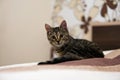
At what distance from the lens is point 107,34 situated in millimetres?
2559

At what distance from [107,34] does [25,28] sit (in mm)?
946

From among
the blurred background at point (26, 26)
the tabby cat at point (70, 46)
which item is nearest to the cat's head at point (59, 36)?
the tabby cat at point (70, 46)

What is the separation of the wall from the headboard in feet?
1.88

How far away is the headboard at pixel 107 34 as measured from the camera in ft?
8.24

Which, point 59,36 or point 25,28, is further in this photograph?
point 25,28

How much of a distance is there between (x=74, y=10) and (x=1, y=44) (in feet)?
3.08

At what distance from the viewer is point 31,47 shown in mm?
2885

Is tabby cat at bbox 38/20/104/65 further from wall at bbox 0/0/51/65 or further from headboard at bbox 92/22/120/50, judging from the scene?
wall at bbox 0/0/51/65

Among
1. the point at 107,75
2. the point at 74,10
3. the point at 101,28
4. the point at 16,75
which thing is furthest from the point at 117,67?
the point at 74,10

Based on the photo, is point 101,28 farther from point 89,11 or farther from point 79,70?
point 79,70

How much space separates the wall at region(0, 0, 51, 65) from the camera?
9.37 feet

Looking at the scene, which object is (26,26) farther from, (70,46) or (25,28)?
(70,46)

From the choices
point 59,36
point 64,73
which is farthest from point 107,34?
point 64,73

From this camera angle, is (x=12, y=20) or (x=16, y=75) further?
(x=12, y=20)
